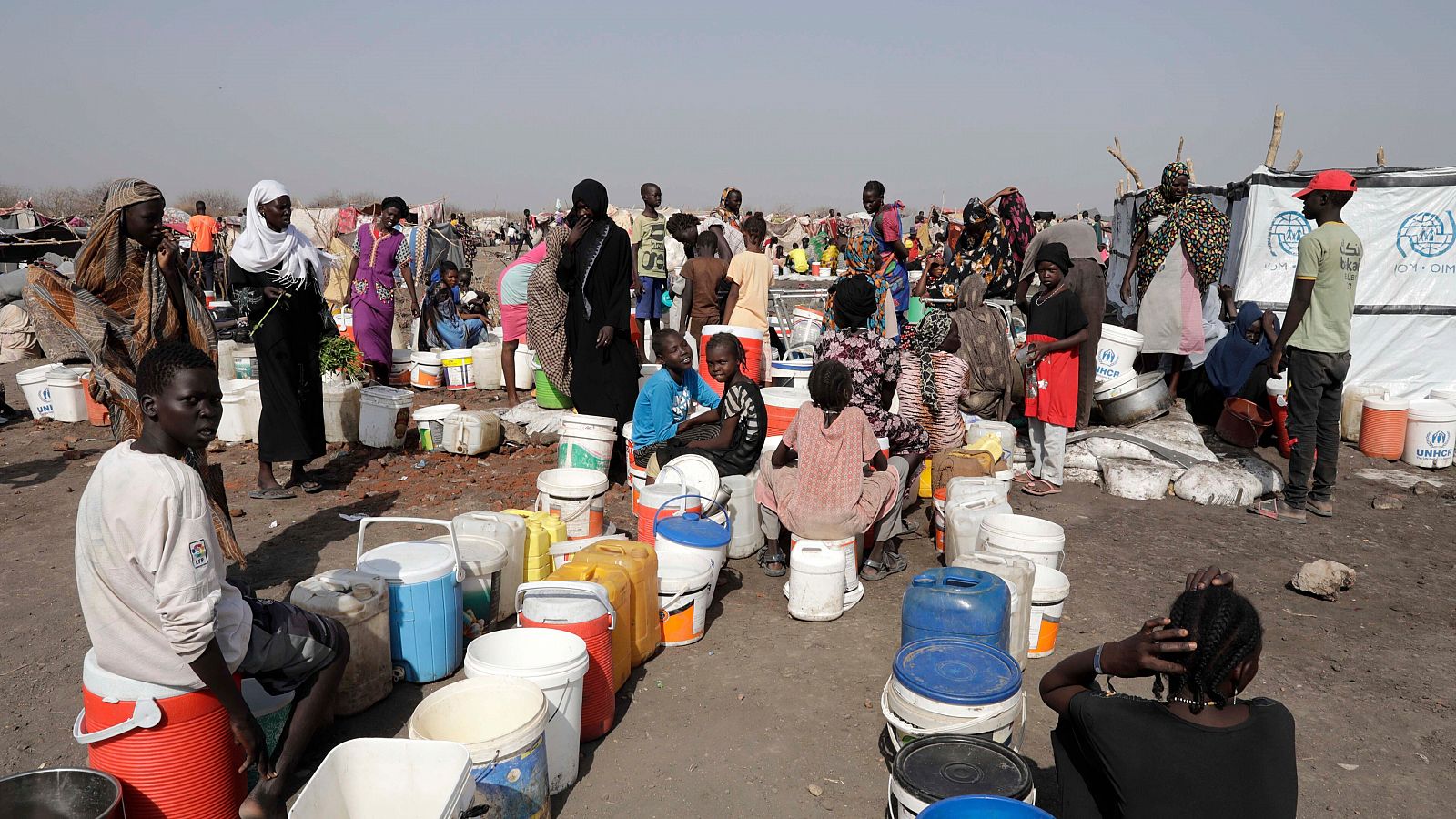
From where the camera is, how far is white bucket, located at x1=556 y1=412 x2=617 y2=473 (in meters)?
6.59

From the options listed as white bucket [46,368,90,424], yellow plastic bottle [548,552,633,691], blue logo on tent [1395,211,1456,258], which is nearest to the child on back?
yellow plastic bottle [548,552,633,691]

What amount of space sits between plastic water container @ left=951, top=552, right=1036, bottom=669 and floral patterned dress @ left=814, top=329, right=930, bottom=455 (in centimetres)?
165

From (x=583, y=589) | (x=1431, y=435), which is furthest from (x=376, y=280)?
(x=1431, y=435)

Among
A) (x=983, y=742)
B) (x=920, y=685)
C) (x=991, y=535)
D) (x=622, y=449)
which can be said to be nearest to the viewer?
(x=983, y=742)

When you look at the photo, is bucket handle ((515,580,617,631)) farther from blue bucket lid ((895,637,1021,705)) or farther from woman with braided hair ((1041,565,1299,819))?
woman with braided hair ((1041,565,1299,819))

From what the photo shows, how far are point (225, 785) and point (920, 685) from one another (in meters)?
2.32

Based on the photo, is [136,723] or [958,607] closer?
[136,723]

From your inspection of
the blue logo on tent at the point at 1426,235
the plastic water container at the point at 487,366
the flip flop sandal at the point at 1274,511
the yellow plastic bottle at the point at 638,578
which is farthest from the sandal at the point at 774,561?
the blue logo on tent at the point at 1426,235

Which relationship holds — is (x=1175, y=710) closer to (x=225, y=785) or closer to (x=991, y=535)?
(x=991, y=535)

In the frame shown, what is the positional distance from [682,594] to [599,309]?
3.42 metres

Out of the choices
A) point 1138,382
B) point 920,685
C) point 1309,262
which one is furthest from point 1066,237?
point 920,685

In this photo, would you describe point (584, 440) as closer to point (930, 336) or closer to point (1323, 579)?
point (930, 336)

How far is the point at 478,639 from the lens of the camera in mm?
3254

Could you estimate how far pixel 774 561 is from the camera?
5.40 meters
